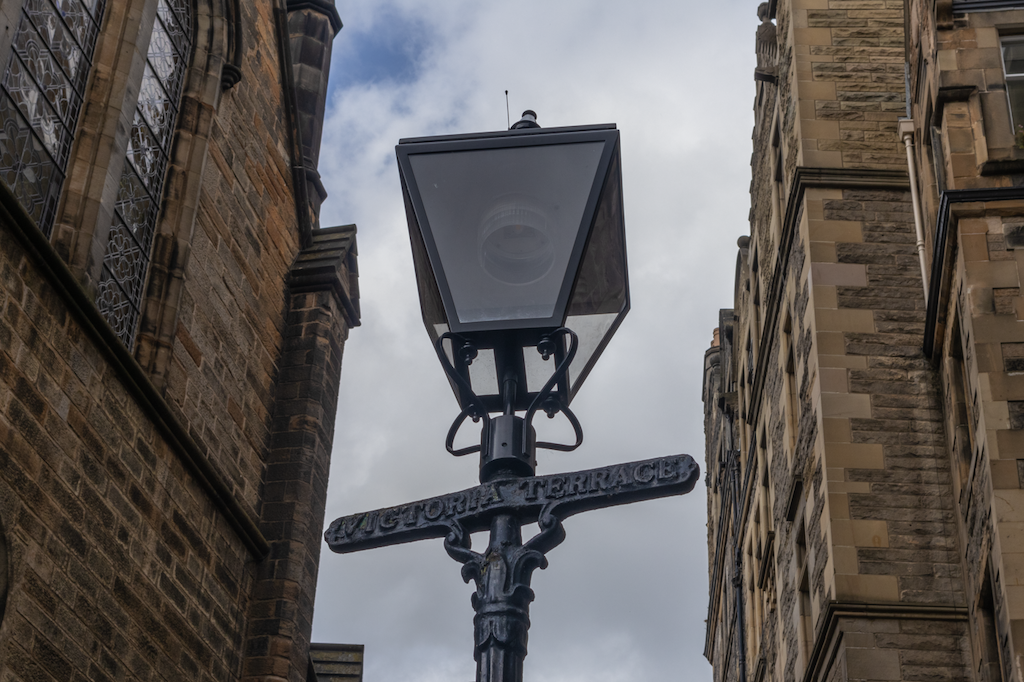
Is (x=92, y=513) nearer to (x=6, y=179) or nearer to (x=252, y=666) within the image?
(x=6, y=179)

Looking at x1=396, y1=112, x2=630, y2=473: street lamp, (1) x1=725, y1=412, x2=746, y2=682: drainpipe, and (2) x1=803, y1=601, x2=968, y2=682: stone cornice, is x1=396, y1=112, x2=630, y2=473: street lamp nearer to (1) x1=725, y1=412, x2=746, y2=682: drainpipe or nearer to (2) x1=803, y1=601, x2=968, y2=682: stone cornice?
(2) x1=803, y1=601, x2=968, y2=682: stone cornice

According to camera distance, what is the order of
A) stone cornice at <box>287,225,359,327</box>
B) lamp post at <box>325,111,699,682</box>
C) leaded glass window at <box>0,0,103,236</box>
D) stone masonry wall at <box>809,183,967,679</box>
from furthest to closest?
stone cornice at <box>287,225,359,327</box> → stone masonry wall at <box>809,183,967,679</box> → leaded glass window at <box>0,0,103,236</box> → lamp post at <box>325,111,699,682</box>

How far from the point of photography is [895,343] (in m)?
16.4

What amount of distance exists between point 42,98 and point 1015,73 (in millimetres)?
9256

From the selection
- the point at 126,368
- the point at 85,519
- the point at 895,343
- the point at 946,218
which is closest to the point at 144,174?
the point at 126,368

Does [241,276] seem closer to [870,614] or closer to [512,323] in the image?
[870,614]

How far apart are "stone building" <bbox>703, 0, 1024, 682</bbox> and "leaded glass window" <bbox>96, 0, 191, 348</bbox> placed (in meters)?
7.38

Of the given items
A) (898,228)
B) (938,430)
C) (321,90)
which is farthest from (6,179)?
(898,228)

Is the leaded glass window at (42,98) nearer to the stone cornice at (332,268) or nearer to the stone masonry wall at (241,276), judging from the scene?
the stone masonry wall at (241,276)

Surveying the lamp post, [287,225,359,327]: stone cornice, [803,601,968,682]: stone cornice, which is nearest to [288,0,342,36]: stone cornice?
[287,225,359,327]: stone cornice

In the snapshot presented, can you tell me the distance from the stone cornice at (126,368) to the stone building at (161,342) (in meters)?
0.02

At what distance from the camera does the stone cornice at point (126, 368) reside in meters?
9.27

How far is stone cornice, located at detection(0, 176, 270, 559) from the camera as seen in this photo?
365 inches

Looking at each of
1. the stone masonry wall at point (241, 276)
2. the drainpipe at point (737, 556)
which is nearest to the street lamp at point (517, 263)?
the stone masonry wall at point (241, 276)
